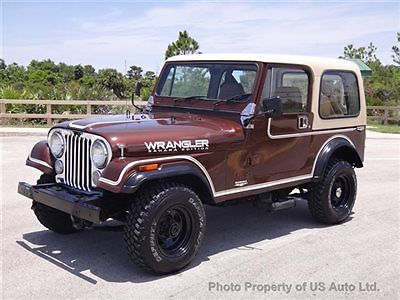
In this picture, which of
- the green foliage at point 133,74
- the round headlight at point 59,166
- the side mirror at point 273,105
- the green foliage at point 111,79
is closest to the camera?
the round headlight at point 59,166

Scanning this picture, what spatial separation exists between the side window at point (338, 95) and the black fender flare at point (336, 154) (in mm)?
330

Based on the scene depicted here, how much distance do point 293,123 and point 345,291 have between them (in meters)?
2.02

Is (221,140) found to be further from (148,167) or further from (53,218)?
(53,218)

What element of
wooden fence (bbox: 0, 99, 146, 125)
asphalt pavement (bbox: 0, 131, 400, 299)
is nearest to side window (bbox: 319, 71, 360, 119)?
asphalt pavement (bbox: 0, 131, 400, 299)

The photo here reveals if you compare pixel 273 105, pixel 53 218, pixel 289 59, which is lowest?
pixel 53 218

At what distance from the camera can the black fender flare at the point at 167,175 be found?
4316mm

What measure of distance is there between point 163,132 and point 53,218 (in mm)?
1724

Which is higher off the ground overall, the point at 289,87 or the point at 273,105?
the point at 289,87

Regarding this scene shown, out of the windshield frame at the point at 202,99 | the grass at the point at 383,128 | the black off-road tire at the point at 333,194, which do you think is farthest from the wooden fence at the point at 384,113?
the windshield frame at the point at 202,99

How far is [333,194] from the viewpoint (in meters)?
6.63

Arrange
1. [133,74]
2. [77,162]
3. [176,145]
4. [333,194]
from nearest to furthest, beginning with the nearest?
[176,145] < [77,162] < [333,194] < [133,74]

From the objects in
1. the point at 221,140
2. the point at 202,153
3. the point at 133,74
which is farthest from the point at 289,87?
the point at 133,74

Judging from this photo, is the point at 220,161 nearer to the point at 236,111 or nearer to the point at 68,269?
the point at 236,111

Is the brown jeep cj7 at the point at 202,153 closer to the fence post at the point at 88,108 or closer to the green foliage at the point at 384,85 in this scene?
the fence post at the point at 88,108
